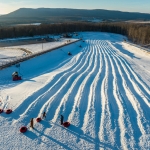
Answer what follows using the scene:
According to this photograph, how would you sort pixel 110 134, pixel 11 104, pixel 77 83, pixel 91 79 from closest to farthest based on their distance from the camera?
pixel 110 134
pixel 11 104
pixel 77 83
pixel 91 79

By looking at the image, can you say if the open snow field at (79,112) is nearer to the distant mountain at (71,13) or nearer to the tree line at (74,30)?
the tree line at (74,30)

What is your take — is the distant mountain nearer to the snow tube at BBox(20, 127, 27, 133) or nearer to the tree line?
the tree line

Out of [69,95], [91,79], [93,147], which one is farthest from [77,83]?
[93,147]

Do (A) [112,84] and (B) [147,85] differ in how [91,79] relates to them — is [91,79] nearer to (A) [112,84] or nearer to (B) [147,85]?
(A) [112,84]

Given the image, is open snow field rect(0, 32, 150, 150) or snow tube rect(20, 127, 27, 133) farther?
snow tube rect(20, 127, 27, 133)

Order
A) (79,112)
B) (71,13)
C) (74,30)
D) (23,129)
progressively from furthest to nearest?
(71,13) → (74,30) → (79,112) → (23,129)

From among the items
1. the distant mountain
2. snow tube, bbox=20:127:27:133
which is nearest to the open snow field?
snow tube, bbox=20:127:27:133

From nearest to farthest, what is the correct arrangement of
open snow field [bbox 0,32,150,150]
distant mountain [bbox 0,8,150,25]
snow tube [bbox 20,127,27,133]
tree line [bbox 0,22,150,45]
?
open snow field [bbox 0,32,150,150], snow tube [bbox 20,127,27,133], tree line [bbox 0,22,150,45], distant mountain [bbox 0,8,150,25]

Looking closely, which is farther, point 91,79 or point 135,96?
point 91,79

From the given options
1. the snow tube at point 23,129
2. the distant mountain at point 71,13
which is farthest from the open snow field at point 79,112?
the distant mountain at point 71,13

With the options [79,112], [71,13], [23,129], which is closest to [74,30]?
[79,112]

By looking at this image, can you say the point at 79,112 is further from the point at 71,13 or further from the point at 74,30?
the point at 71,13
